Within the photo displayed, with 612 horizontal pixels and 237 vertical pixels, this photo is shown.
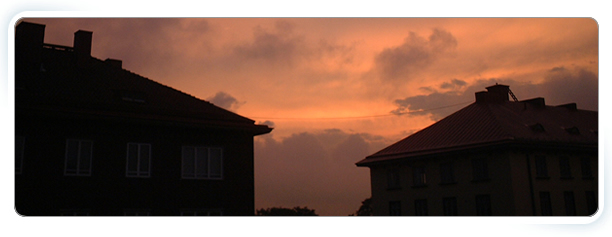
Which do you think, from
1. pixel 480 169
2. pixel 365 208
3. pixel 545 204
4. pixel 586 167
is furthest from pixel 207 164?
pixel 586 167

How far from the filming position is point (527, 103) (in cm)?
1803

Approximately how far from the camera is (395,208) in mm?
18438

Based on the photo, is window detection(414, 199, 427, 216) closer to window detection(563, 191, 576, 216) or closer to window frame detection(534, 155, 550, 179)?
window frame detection(534, 155, 550, 179)

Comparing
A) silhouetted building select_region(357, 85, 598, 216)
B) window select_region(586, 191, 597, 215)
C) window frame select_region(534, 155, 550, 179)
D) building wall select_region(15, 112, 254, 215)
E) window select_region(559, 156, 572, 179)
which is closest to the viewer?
window select_region(586, 191, 597, 215)

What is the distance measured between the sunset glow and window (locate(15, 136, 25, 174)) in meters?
3.06

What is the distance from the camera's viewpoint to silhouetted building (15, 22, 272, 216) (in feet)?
51.8

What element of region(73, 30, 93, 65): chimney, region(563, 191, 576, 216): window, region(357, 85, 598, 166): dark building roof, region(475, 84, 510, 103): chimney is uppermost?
region(73, 30, 93, 65): chimney

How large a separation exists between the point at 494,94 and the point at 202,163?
372 inches

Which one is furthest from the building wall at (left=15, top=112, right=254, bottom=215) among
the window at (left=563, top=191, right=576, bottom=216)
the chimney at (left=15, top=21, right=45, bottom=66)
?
the window at (left=563, top=191, right=576, bottom=216)

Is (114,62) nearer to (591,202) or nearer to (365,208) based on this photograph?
(365,208)

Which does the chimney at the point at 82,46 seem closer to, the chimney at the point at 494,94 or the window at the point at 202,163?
the window at the point at 202,163
